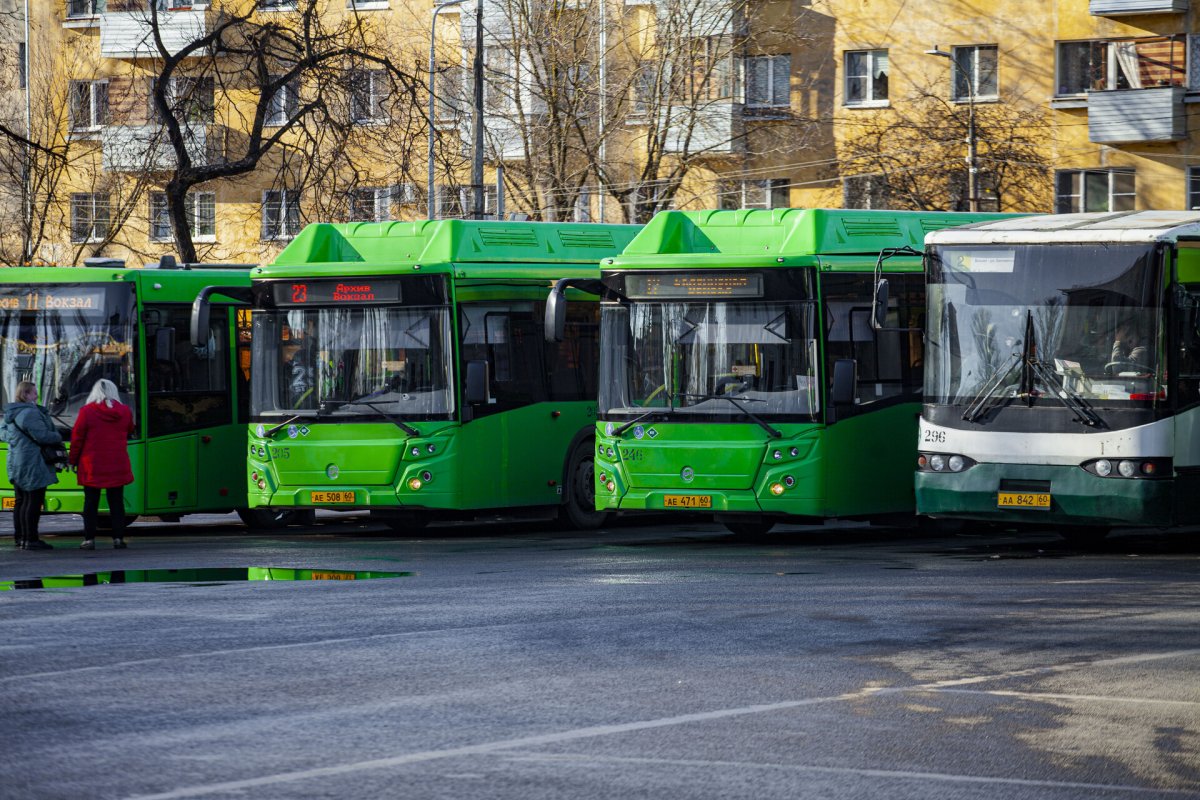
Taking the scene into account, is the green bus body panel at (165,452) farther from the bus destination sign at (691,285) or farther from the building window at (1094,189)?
the building window at (1094,189)

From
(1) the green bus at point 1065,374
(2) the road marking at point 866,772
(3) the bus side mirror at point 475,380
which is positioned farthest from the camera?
(3) the bus side mirror at point 475,380

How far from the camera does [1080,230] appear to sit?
18.6 meters

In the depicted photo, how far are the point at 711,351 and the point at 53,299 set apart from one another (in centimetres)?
728

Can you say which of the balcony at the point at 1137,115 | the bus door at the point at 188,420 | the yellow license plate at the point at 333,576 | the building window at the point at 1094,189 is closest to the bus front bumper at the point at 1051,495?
the yellow license plate at the point at 333,576

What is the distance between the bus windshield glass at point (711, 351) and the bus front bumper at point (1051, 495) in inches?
58.2

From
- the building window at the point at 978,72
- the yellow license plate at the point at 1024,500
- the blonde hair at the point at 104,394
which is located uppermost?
the building window at the point at 978,72

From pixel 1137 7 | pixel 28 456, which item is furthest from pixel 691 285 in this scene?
pixel 1137 7

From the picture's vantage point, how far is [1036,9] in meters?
47.6

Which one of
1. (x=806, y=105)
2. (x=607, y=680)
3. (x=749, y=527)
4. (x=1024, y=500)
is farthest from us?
(x=806, y=105)

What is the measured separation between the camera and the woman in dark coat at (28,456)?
20.2 metres

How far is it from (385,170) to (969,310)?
100 ft

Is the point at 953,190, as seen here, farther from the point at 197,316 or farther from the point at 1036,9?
the point at 197,316

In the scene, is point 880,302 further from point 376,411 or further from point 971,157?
point 971,157

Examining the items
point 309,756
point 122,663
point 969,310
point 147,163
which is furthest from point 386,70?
point 309,756
